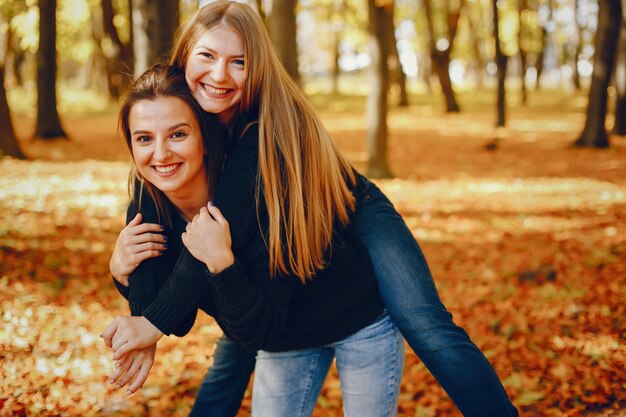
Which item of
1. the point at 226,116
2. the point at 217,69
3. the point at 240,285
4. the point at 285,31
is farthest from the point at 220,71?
the point at 285,31

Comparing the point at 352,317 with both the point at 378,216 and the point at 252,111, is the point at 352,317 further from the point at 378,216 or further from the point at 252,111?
the point at 252,111

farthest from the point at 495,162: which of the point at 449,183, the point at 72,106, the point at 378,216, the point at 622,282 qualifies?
the point at 72,106

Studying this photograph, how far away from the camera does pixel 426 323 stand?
7.61 ft

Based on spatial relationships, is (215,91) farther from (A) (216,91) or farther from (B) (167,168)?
(B) (167,168)

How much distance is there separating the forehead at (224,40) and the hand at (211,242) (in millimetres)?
681

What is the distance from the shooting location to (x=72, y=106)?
78.2 feet

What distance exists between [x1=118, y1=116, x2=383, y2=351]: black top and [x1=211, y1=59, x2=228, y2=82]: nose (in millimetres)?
222

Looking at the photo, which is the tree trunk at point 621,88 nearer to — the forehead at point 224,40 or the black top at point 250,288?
the black top at point 250,288

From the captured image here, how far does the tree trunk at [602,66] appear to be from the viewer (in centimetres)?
1309

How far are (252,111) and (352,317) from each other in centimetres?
93

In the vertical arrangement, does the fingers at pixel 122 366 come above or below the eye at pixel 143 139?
below

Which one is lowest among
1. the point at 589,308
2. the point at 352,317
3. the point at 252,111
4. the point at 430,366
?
the point at 589,308

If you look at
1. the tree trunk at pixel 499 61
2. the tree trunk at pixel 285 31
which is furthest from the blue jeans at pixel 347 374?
the tree trunk at pixel 499 61

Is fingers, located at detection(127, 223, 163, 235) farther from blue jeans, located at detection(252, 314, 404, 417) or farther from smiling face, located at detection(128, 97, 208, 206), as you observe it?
blue jeans, located at detection(252, 314, 404, 417)
